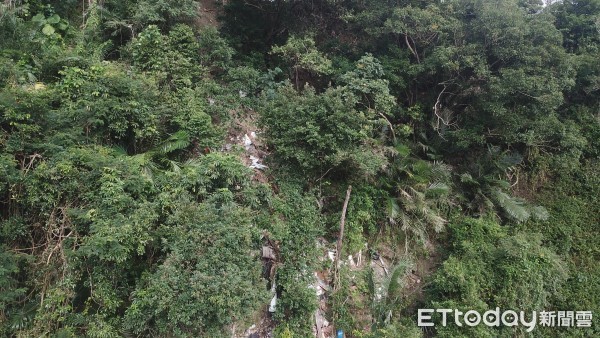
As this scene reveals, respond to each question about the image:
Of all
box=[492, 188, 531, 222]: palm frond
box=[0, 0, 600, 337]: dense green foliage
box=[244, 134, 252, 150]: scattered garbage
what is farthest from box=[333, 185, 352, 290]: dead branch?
box=[492, 188, 531, 222]: palm frond

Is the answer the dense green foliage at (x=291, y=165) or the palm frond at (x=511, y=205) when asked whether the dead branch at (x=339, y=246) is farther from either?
the palm frond at (x=511, y=205)

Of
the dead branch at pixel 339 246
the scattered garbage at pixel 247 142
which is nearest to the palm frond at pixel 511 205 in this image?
the dead branch at pixel 339 246

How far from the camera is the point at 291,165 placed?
7145mm

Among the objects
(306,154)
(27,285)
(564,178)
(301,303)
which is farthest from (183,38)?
(564,178)

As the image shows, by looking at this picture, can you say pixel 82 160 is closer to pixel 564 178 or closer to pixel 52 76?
pixel 52 76

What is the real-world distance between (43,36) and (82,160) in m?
3.82

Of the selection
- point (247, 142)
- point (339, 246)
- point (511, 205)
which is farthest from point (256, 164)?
point (511, 205)

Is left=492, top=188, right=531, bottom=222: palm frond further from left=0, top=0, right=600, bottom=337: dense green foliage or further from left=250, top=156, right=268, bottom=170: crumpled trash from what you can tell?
left=250, top=156, right=268, bottom=170: crumpled trash

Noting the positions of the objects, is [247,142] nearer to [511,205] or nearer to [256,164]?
[256,164]

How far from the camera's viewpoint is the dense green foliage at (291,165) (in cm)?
479

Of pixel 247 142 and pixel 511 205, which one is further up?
pixel 247 142

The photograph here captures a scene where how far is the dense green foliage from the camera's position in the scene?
4789 millimetres

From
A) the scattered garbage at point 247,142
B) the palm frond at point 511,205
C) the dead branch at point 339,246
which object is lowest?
the dead branch at point 339,246

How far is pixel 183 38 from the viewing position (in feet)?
25.8
